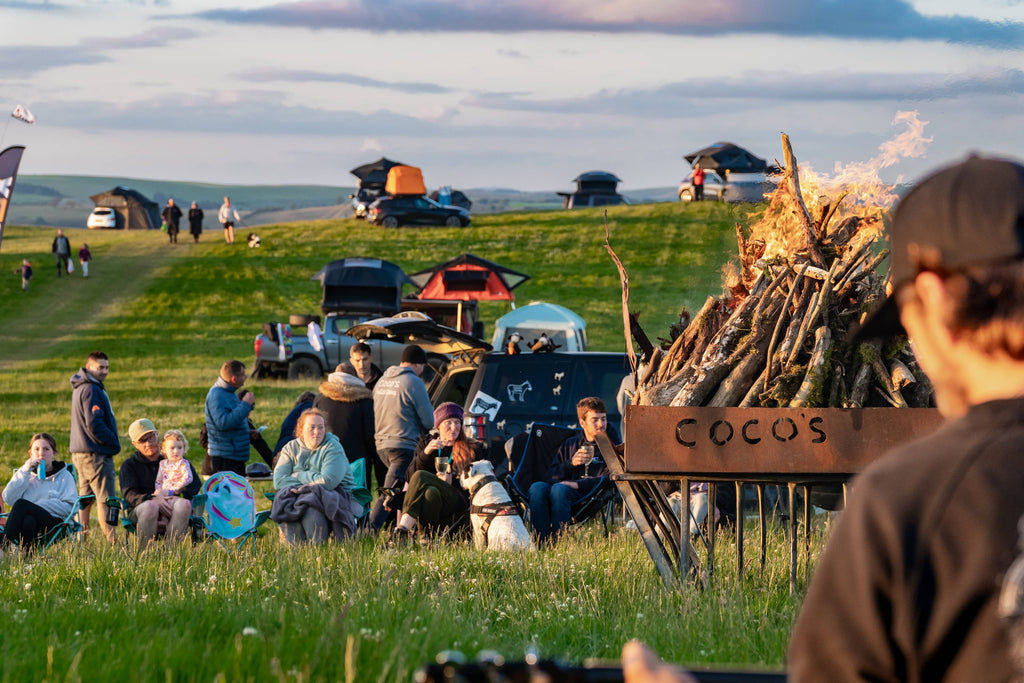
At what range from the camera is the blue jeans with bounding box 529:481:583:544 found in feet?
31.4

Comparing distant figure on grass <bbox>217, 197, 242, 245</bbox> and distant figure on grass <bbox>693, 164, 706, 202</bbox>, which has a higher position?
distant figure on grass <bbox>693, 164, 706, 202</bbox>

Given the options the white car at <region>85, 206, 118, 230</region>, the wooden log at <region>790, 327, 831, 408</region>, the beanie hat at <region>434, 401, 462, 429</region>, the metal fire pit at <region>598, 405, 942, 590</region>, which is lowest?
the beanie hat at <region>434, 401, 462, 429</region>

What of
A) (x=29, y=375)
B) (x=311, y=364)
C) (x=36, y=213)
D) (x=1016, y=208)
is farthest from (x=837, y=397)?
(x=36, y=213)

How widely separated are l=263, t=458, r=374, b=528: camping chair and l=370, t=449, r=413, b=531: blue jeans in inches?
4.1

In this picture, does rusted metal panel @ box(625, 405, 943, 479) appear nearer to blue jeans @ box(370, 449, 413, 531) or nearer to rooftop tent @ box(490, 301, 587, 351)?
blue jeans @ box(370, 449, 413, 531)

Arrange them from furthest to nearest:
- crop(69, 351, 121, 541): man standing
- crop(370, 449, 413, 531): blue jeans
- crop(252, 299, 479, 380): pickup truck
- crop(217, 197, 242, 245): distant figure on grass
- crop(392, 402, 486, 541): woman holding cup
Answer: crop(217, 197, 242, 245): distant figure on grass < crop(252, 299, 479, 380): pickup truck < crop(69, 351, 121, 541): man standing < crop(370, 449, 413, 531): blue jeans < crop(392, 402, 486, 541): woman holding cup

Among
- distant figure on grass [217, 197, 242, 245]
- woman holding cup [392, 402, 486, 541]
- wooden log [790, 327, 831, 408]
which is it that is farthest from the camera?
distant figure on grass [217, 197, 242, 245]

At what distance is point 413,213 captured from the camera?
55.7 meters

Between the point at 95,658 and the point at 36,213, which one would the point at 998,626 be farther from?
the point at 36,213

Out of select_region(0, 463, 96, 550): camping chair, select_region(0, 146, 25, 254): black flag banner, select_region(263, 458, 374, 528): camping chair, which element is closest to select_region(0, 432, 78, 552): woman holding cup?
select_region(0, 463, 96, 550): camping chair

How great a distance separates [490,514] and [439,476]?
1027mm

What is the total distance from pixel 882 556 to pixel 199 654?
9.89 feet

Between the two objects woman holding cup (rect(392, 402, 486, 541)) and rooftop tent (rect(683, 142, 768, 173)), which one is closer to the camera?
woman holding cup (rect(392, 402, 486, 541))

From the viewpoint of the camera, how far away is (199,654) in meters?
3.96
